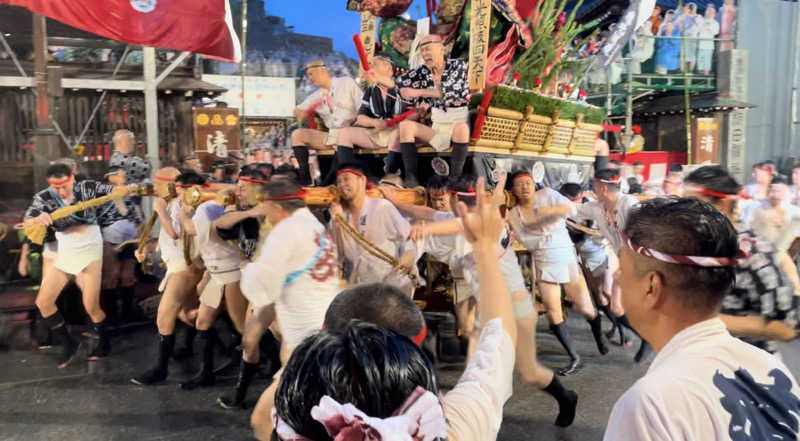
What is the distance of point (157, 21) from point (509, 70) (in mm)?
5135

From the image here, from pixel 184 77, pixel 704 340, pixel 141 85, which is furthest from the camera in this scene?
pixel 184 77

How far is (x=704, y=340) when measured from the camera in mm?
1414

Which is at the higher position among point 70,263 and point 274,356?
point 70,263

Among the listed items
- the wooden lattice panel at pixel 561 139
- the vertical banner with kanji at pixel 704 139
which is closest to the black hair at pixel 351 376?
the wooden lattice panel at pixel 561 139

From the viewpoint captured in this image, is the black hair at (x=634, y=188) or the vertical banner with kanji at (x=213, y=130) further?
the vertical banner with kanji at (x=213, y=130)

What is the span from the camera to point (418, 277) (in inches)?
202

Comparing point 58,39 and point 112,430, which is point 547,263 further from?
point 58,39

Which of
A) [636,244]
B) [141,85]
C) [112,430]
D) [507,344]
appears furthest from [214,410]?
[141,85]

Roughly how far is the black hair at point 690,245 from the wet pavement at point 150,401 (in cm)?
287

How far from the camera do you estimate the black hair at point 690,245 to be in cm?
150

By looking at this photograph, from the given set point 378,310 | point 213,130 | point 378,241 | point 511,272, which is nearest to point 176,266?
point 378,241

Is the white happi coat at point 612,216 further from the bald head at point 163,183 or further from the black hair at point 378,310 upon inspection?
the bald head at point 163,183

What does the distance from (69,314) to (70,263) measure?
114 cm

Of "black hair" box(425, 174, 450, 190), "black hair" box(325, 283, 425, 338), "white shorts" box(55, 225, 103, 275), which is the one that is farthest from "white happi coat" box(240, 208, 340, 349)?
"white shorts" box(55, 225, 103, 275)
